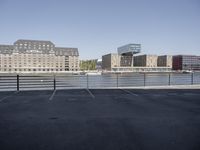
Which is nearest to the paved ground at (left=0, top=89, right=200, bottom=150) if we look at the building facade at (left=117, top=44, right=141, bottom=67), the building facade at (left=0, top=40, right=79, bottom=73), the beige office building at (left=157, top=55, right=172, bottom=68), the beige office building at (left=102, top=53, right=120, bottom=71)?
the building facade at (left=0, top=40, right=79, bottom=73)

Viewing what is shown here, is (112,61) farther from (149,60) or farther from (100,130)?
(100,130)

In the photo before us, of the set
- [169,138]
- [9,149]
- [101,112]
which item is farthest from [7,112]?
[169,138]

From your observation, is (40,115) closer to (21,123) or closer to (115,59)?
(21,123)

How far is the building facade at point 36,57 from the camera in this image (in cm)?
13738

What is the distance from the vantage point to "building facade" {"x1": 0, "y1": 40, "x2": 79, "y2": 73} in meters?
137

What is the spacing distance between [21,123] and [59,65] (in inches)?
5687

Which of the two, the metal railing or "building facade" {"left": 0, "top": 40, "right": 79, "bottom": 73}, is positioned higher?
"building facade" {"left": 0, "top": 40, "right": 79, "bottom": 73}

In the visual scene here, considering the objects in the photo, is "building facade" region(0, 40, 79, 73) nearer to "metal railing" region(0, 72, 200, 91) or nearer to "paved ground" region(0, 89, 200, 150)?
"metal railing" region(0, 72, 200, 91)

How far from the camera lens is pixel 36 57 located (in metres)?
144

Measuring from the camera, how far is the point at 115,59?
160 metres

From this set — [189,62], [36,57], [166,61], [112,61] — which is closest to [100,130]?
[36,57]

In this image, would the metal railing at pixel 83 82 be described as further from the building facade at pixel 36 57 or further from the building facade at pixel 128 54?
the building facade at pixel 128 54

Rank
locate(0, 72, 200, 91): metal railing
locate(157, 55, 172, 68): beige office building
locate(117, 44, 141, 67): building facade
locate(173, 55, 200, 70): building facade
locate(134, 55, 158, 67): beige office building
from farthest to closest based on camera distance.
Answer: locate(117, 44, 141, 67): building facade → locate(134, 55, 158, 67): beige office building → locate(157, 55, 172, 68): beige office building → locate(173, 55, 200, 70): building facade → locate(0, 72, 200, 91): metal railing

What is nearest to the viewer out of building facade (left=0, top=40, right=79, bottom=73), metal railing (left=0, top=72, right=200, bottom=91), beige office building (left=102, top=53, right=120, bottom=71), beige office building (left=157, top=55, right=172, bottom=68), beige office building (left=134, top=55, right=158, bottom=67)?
metal railing (left=0, top=72, right=200, bottom=91)
